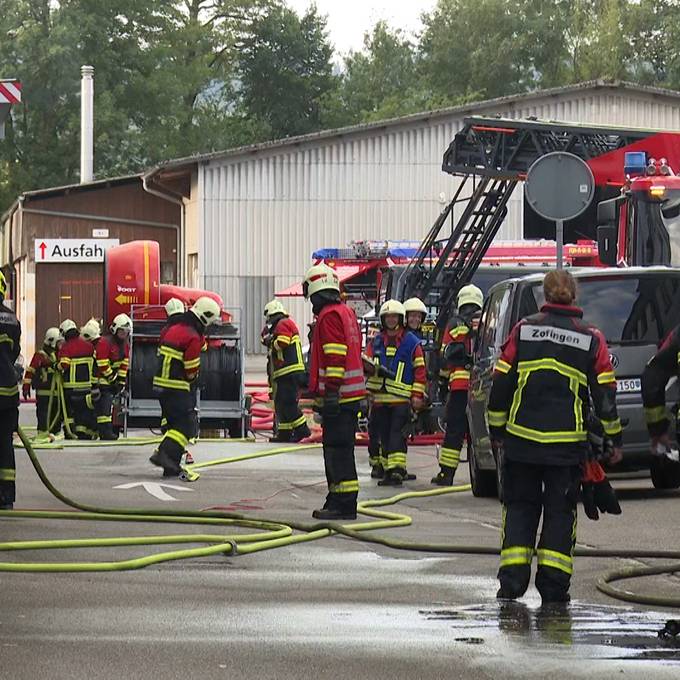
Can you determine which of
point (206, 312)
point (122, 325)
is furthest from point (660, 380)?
point (122, 325)

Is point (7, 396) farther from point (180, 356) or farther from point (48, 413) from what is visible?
point (48, 413)

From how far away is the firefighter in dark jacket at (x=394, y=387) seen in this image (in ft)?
50.2

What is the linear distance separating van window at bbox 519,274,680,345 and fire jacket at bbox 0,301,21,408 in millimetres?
3665

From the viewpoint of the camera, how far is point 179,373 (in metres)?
15.9

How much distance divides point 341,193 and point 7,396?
111 ft

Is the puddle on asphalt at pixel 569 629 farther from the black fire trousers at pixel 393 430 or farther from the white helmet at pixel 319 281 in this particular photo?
the black fire trousers at pixel 393 430

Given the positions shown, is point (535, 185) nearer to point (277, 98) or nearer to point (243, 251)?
point (243, 251)

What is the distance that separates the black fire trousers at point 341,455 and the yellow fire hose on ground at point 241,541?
20cm

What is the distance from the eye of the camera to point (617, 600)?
838cm

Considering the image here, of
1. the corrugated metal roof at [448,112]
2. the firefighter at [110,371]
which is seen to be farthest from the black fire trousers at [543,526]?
the corrugated metal roof at [448,112]

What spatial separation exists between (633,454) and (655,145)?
819 centimetres

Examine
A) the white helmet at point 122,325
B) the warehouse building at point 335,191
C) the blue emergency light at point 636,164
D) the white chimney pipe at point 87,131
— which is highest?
the white chimney pipe at point 87,131

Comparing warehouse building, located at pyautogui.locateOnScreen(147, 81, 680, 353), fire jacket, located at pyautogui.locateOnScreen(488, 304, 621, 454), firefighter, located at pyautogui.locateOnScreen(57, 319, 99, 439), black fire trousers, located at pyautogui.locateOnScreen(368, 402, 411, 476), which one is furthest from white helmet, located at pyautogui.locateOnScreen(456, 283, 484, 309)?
warehouse building, located at pyautogui.locateOnScreen(147, 81, 680, 353)

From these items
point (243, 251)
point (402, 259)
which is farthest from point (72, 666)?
point (243, 251)
